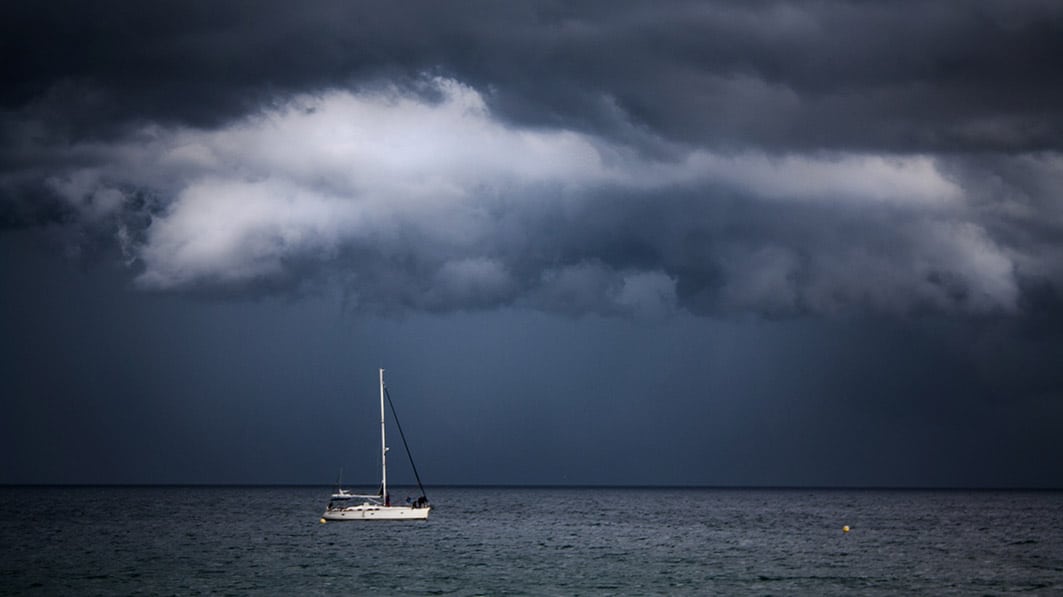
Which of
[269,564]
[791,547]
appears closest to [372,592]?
[269,564]

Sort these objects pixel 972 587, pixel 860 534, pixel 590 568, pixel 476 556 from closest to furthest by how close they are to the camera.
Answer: pixel 972 587
pixel 590 568
pixel 476 556
pixel 860 534

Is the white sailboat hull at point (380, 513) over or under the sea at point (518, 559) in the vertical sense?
over

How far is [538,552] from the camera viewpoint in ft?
363

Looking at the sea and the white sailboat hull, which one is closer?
the sea

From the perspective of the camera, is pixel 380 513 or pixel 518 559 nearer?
pixel 518 559

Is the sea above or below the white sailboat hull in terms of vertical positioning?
below

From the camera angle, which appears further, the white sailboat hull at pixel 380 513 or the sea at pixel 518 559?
the white sailboat hull at pixel 380 513

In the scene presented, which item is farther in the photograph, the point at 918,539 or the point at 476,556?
the point at 918,539

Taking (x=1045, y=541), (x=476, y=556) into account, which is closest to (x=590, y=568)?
(x=476, y=556)

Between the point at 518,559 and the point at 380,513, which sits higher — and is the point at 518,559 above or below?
below

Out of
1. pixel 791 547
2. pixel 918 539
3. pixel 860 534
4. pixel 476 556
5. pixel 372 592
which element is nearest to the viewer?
pixel 372 592

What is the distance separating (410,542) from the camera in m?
123

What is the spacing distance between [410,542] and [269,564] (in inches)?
1164

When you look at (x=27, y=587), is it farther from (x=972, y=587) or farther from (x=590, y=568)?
(x=972, y=587)
